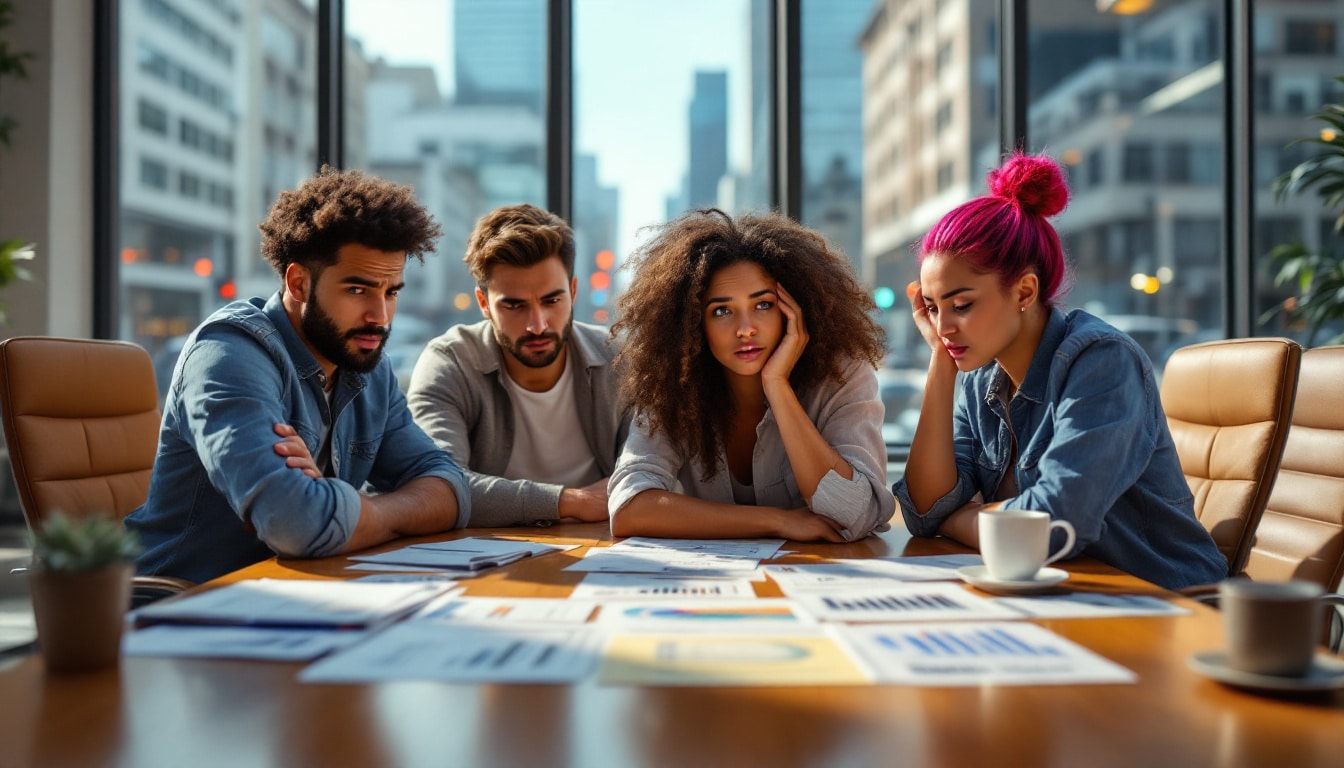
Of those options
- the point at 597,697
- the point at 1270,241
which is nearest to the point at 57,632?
the point at 597,697

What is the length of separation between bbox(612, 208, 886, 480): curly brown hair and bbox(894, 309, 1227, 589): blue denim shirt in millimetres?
299

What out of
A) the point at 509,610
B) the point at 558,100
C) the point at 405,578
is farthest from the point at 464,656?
the point at 558,100

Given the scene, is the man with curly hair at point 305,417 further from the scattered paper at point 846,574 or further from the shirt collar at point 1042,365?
the shirt collar at point 1042,365

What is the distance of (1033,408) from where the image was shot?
1.84m

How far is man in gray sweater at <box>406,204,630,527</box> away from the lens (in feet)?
8.16

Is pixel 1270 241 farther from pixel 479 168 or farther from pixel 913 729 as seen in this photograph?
pixel 913 729

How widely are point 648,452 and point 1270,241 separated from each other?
3.39 m

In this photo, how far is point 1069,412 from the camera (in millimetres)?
1619

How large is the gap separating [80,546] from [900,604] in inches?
33.8

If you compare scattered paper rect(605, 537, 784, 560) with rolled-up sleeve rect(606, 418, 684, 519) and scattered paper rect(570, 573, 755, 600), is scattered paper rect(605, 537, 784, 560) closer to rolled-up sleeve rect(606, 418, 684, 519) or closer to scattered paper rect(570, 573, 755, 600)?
rolled-up sleeve rect(606, 418, 684, 519)

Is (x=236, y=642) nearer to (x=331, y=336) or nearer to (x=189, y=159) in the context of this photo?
(x=331, y=336)

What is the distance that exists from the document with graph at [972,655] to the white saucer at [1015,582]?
14 centimetres

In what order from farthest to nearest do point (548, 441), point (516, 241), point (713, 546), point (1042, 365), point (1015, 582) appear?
point (548, 441)
point (516, 241)
point (1042, 365)
point (713, 546)
point (1015, 582)

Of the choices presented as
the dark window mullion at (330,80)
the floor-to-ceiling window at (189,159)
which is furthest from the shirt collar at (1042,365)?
the floor-to-ceiling window at (189,159)
